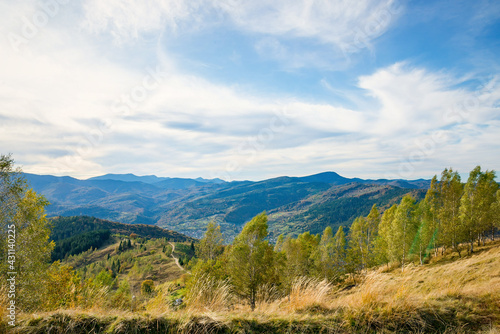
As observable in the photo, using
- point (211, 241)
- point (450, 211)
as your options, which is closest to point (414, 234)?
point (450, 211)

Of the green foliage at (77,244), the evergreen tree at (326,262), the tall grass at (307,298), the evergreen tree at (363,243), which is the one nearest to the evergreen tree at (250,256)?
the tall grass at (307,298)

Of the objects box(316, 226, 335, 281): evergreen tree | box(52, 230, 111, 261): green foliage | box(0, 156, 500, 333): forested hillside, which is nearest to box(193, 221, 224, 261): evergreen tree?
box(0, 156, 500, 333): forested hillside

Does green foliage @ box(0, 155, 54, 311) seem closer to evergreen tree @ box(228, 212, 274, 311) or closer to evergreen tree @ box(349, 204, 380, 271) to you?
evergreen tree @ box(228, 212, 274, 311)

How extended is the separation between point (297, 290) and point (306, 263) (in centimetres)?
3390

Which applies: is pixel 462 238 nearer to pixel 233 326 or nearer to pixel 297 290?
pixel 297 290

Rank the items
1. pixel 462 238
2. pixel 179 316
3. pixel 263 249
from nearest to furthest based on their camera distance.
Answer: pixel 179 316
pixel 263 249
pixel 462 238

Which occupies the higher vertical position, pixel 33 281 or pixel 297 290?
pixel 297 290

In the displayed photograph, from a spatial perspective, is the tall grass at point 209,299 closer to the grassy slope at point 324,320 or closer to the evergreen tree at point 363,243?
the grassy slope at point 324,320

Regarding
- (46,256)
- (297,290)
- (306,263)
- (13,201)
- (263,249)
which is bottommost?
(306,263)

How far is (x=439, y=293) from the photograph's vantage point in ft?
19.3

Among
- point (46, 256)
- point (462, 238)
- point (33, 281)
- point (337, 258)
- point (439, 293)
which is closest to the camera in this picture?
point (439, 293)

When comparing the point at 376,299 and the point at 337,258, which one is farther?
the point at 337,258

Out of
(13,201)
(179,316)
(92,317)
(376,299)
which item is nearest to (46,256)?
(13,201)

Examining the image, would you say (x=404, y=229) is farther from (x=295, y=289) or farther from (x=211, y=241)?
(x=295, y=289)
